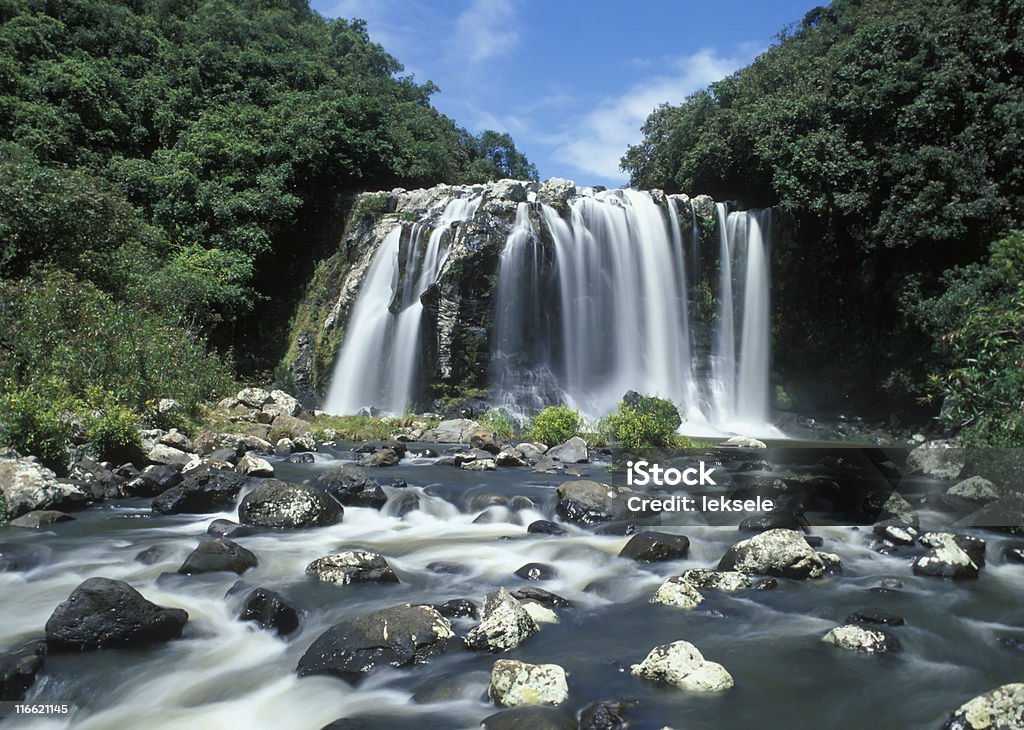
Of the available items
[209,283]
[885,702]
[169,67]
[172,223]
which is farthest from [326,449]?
[169,67]

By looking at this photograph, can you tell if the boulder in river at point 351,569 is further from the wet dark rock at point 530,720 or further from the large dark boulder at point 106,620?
the wet dark rock at point 530,720

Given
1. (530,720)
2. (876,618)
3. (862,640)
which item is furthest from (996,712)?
(530,720)

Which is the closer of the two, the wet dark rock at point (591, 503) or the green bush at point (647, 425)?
the wet dark rock at point (591, 503)

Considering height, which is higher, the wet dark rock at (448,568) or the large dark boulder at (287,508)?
the large dark boulder at (287,508)

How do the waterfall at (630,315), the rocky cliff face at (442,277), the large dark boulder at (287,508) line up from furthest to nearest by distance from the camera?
1. the waterfall at (630,315)
2. the rocky cliff face at (442,277)
3. the large dark boulder at (287,508)

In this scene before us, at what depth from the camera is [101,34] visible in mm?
30828

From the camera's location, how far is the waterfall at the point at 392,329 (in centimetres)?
2217

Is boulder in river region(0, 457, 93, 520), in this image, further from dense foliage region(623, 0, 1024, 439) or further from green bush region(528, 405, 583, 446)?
dense foliage region(623, 0, 1024, 439)

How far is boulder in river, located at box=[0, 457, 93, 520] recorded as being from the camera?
8703mm

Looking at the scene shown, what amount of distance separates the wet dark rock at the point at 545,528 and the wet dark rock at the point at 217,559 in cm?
327

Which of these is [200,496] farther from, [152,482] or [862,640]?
[862,640]

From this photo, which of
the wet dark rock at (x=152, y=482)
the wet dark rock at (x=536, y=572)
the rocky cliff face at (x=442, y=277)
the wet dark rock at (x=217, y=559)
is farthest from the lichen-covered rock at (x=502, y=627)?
the rocky cliff face at (x=442, y=277)

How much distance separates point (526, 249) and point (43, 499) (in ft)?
50.5

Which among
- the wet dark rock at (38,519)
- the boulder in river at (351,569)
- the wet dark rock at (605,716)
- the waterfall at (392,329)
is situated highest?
the waterfall at (392,329)
